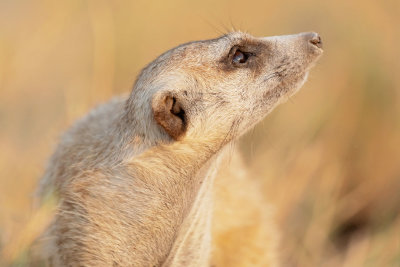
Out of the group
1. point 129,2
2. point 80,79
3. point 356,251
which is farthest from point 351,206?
point 129,2

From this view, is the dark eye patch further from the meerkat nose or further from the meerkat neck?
the meerkat neck

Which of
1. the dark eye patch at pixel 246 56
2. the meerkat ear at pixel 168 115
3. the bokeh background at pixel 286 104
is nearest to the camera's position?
the meerkat ear at pixel 168 115

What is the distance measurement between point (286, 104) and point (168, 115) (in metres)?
2.74

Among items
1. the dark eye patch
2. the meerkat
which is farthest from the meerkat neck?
the dark eye patch

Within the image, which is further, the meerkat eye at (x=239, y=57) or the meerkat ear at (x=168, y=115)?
the meerkat eye at (x=239, y=57)

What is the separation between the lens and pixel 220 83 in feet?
10.6

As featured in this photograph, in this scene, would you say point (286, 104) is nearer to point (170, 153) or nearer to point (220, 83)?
point (220, 83)

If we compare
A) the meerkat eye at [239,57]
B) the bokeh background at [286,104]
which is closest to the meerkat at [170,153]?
the meerkat eye at [239,57]

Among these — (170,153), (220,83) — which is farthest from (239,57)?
(170,153)

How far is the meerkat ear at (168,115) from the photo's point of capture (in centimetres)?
309

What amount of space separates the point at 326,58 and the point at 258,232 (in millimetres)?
2319

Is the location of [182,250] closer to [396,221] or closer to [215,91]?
[215,91]

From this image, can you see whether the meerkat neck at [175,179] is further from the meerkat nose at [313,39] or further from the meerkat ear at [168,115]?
the meerkat nose at [313,39]

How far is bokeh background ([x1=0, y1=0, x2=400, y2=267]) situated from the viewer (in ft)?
14.7
